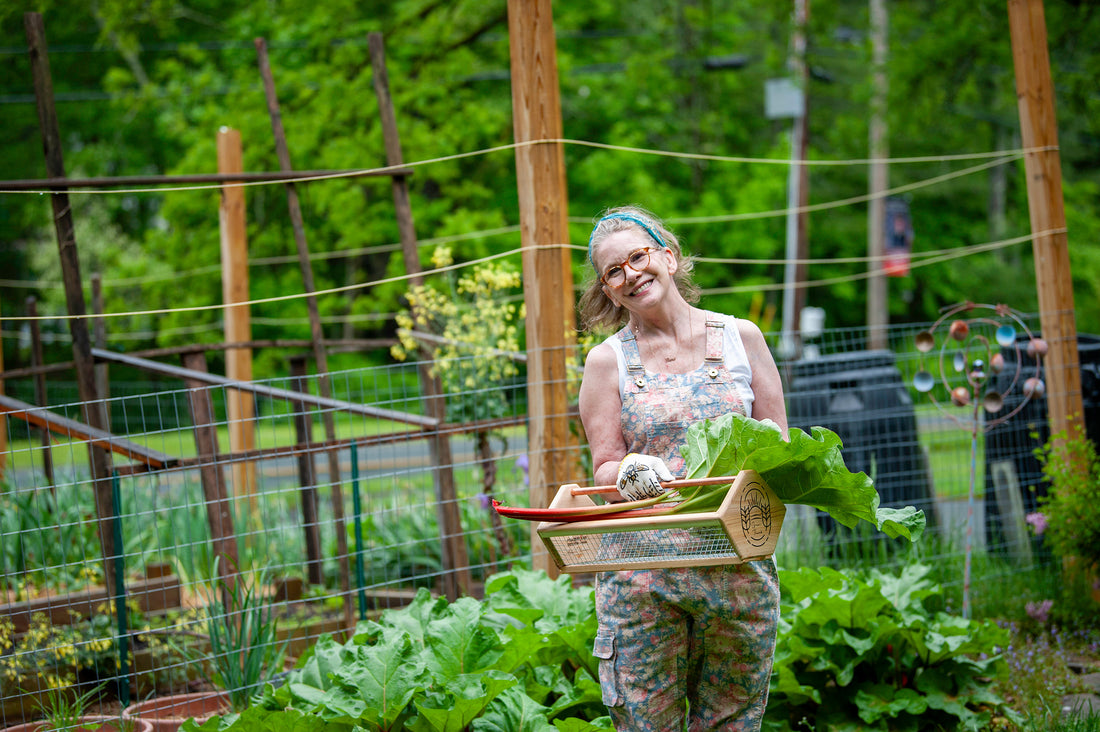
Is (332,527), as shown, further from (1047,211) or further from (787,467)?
(787,467)

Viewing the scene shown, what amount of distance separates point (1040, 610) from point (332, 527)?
429 centimetres

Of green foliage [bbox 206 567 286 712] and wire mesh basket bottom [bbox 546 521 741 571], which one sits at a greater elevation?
wire mesh basket bottom [bbox 546 521 741 571]

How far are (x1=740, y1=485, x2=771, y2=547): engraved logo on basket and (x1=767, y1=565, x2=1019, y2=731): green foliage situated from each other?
141 centimetres

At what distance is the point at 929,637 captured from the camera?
3301 millimetres

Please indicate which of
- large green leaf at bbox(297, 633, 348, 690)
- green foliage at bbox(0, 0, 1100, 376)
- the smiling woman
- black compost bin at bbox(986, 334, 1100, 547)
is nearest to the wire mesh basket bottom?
the smiling woman

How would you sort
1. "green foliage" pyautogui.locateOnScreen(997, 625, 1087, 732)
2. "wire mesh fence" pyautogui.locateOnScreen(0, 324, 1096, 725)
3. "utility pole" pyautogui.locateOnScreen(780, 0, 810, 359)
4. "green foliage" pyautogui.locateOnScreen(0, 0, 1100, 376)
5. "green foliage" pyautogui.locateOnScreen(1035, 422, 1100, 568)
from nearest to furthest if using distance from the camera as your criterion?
"green foliage" pyautogui.locateOnScreen(997, 625, 1087, 732) → "wire mesh fence" pyautogui.locateOnScreen(0, 324, 1096, 725) → "green foliage" pyautogui.locateOnScreen(1035, 422, 1100, 568) → "green foliage" pyautogui.locateOnScreen(0, 0, 1100, 376) → "utility pole" pyautogui.locateOnScreen(780, 0, 810, 359)

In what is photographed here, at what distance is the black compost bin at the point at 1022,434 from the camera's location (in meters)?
5.10

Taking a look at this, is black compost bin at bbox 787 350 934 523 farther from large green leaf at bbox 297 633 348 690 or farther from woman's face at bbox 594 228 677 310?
woman's face at bbox 594 228 677 310

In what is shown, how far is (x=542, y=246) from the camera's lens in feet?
12.1

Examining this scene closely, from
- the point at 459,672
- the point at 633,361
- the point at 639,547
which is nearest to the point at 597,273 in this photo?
the point at 633,361

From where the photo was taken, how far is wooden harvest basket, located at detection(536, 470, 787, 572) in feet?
5.95

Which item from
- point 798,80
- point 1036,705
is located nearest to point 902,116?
point 798,80

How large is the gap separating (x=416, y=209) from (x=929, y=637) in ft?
39.6

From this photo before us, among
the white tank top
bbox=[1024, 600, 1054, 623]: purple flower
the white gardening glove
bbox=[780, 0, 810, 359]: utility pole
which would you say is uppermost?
bbox=[780, 0, 810, 359]: utility pole
